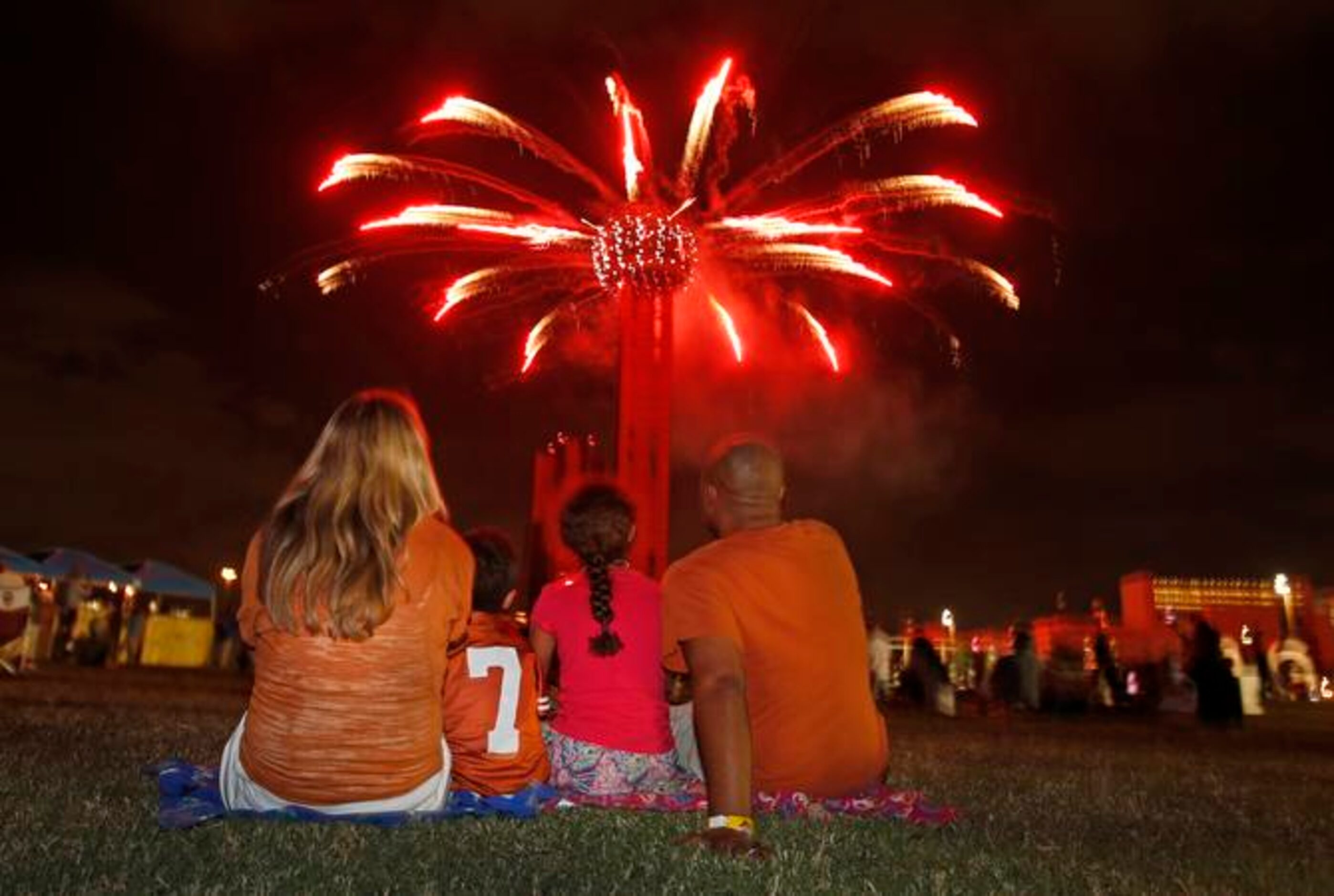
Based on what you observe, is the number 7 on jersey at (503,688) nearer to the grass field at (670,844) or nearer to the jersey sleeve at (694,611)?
the grass field at (670,844)

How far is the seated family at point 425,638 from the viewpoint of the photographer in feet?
13.3

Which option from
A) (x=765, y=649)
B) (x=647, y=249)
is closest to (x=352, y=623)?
(x=765, y=649)

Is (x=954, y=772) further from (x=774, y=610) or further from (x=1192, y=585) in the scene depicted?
(x=1192, y=585)

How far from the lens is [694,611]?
13.2 ft

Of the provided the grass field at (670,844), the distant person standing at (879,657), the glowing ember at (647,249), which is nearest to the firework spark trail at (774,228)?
the glowing ember at (647,249)

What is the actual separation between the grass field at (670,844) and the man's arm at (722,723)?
23 centimetres

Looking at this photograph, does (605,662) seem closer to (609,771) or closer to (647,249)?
(609,771)

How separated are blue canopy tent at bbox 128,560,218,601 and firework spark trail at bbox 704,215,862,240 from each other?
76.3ft

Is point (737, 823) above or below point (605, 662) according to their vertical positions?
below

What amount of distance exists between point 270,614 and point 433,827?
3.52 ft

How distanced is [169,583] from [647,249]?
2280 centimetres

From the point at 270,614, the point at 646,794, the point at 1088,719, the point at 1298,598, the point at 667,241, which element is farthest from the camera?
the point at 1298,598

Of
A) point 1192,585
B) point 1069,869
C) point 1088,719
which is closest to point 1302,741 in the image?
point 1088,719

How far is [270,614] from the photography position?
418 cm
